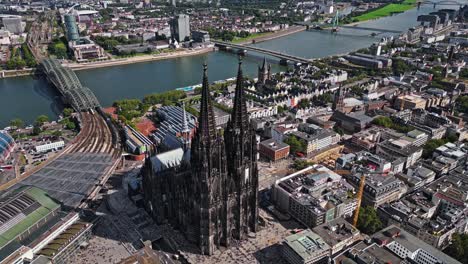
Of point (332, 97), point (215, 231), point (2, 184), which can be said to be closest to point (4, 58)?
point (2, 184)

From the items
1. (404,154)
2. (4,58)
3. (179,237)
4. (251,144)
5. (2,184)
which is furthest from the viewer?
(4,58)

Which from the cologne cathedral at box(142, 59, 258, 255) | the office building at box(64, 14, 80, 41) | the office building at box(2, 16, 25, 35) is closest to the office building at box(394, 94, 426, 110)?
the cologne cathedral at box(142, 59, 258, 255)

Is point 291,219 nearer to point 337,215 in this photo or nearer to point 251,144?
point 337,215

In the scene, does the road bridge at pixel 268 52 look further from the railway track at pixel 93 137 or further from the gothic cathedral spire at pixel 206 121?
the gothic cathedral spire at pixel 206 121

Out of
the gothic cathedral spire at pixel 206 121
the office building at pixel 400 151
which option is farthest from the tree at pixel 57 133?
the office building at pixel 400 151

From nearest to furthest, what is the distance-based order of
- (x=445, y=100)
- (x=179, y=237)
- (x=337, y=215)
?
(x=179, y=237)
(x=337, y=215)
(x=445, y=100)
